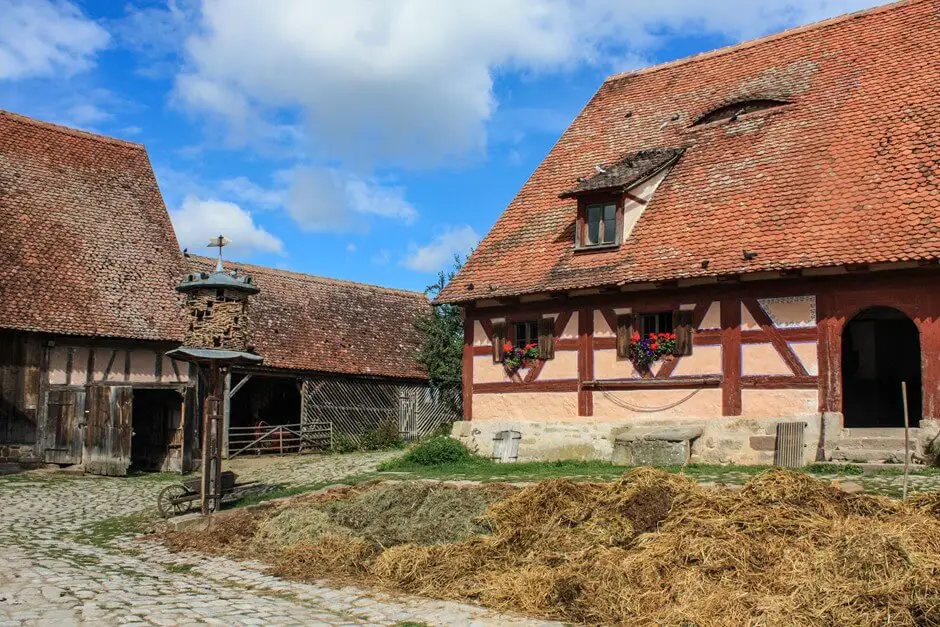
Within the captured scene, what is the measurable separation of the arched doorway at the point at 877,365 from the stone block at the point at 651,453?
460 centimetres

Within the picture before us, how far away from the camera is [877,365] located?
19094 mm

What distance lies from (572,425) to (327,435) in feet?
37.4

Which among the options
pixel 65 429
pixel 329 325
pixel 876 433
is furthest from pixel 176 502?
pixel 329 325

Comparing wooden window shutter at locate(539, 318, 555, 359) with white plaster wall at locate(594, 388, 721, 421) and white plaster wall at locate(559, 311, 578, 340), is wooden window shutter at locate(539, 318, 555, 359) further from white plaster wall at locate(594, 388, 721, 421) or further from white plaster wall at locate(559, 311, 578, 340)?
white plaster wall at locate(594, 388, 721, 421)

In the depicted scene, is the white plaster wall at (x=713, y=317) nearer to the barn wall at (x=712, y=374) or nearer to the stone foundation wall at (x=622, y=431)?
the barn wall at (x=712, y=374)

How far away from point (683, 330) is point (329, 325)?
1547cm

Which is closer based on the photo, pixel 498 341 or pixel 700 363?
pixel 700 363

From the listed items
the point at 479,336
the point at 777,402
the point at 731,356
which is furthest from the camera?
the point at 479,336

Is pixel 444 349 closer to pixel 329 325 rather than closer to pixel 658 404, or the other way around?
pixel 329 325

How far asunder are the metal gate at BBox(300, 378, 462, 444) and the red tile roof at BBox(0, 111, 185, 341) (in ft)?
18.1

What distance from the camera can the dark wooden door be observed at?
2192cm

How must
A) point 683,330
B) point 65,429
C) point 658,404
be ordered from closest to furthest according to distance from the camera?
point 683,330 → point 658,404 → point 65,429

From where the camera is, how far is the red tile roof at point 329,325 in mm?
28000

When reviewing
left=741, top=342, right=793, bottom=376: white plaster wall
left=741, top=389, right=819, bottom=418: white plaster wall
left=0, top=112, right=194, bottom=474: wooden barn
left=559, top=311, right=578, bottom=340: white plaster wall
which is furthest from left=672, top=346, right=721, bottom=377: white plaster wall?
left=0, top=112, right=194, bottom=474: wooden barn
